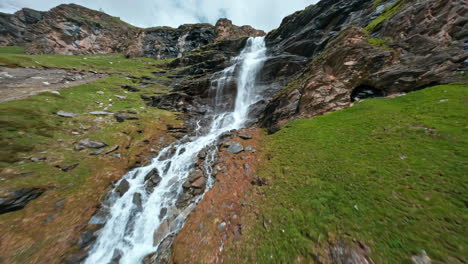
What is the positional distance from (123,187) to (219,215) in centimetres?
761

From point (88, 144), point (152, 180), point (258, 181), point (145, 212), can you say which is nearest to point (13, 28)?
point (88, 144)

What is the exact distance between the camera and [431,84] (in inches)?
388

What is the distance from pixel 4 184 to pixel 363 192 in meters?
17.2

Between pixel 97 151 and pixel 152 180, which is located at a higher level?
pixel 97 151

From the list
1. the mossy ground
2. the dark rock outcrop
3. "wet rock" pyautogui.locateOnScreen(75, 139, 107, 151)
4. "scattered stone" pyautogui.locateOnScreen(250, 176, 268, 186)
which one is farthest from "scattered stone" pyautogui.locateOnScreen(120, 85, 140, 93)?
the dark rock outcrop

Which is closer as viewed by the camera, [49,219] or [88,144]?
[49,219]

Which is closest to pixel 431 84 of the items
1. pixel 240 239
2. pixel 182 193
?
pixel 240 239

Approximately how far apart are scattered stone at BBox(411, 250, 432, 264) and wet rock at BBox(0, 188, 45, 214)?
51.9 ft

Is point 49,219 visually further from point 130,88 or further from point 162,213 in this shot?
point 130,88

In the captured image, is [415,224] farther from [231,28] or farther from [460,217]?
[231,28]

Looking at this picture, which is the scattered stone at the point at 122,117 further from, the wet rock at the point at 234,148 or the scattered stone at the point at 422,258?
the scattered stone at the point at 422,258

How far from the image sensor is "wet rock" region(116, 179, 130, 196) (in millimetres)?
9894

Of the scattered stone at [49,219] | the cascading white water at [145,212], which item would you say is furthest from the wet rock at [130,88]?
the scattered stone at [49,219]

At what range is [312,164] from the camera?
7969 millimetres
